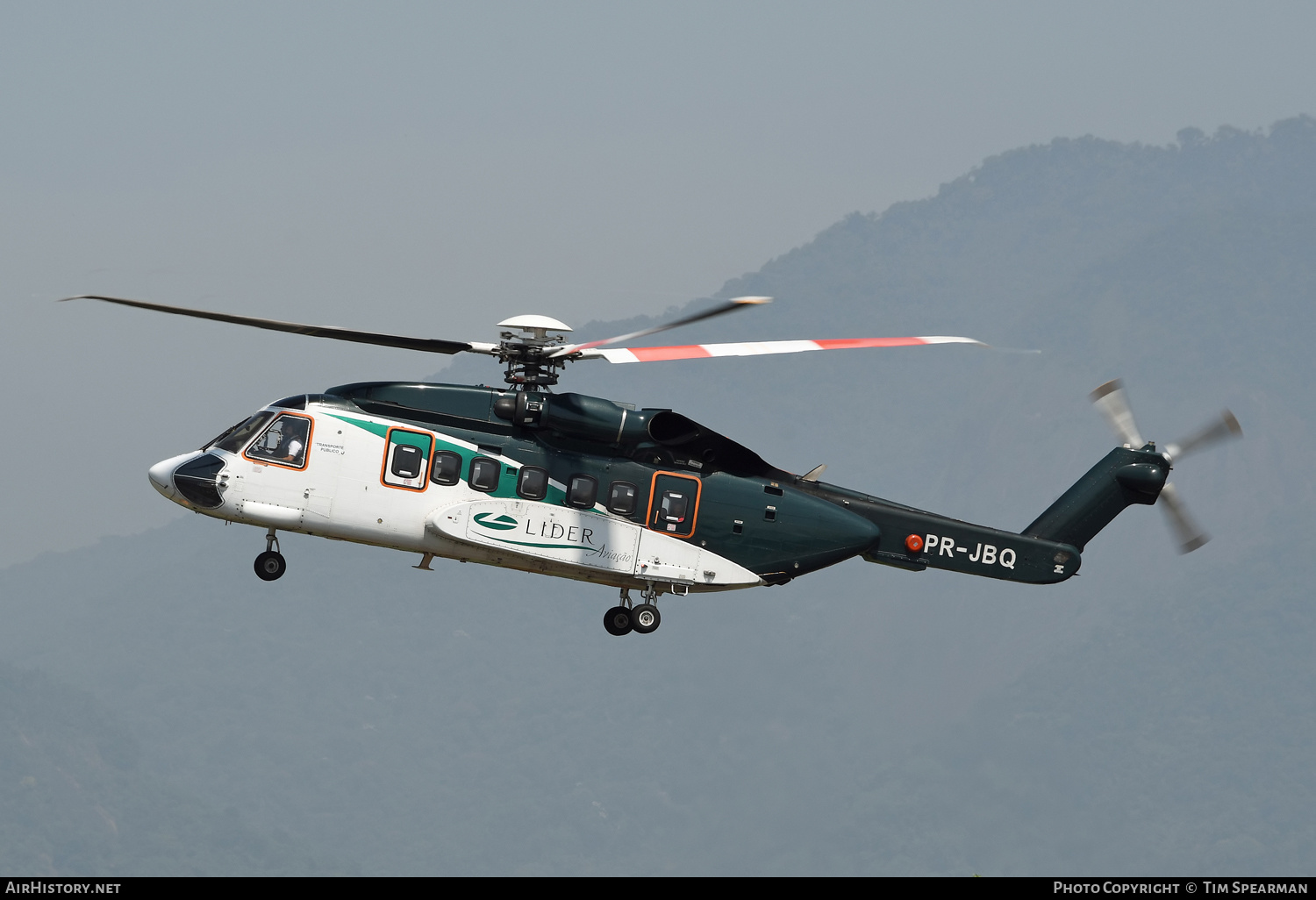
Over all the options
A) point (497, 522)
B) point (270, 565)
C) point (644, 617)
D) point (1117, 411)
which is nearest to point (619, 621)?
point (644, 617)

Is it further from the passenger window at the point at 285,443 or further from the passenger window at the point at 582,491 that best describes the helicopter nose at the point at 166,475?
the passenger window at the point at 582,491

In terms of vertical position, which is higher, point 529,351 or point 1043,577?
point 529,351

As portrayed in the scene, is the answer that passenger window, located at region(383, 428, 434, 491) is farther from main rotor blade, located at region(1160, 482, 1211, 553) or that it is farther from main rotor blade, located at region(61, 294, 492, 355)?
main rotor blade, located at region(1160, 482, 1211, 553)

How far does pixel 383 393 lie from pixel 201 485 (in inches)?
156

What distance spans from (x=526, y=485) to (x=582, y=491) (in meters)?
1.11

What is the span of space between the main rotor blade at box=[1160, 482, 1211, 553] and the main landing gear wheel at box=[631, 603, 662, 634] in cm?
1061

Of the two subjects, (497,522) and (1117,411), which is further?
(1117,411)

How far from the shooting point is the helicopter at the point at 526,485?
32.5 metres

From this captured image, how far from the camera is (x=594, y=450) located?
33094 mm

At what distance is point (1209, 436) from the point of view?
116 feet

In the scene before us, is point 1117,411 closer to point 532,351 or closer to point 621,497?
point 621,497
